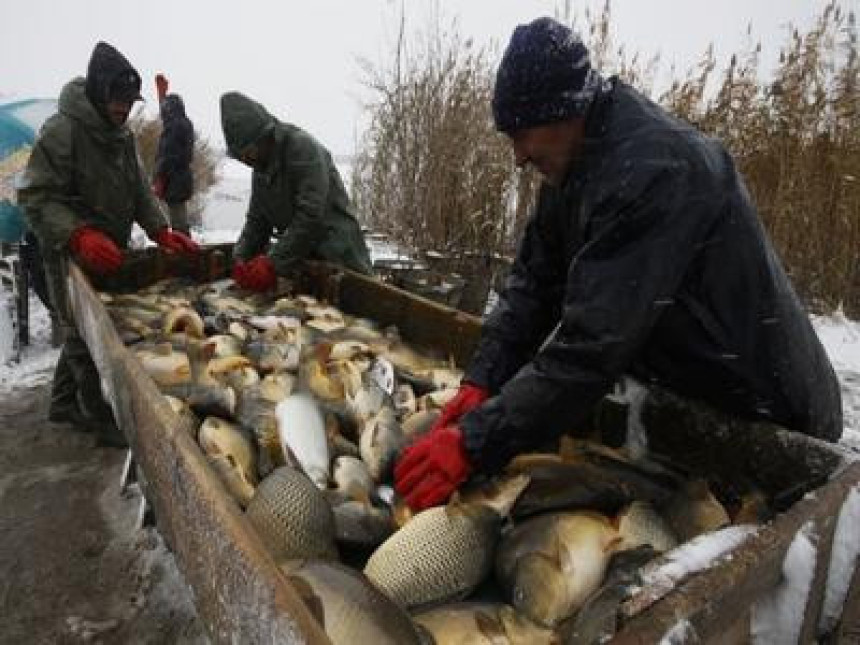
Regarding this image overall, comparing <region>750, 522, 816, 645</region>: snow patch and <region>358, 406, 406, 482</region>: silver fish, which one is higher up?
<region>750, 522, 816, 645</region>: snow patch

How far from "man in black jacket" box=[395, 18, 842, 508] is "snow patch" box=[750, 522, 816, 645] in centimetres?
55

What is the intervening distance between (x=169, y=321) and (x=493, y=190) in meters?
3.90

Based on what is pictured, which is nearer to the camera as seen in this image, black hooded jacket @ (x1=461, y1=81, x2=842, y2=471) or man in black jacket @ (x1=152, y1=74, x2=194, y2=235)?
black hooded jacket @ (x1=461, y1=81, x2=842, y2=471)

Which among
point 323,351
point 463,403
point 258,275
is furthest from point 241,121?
point 463,403

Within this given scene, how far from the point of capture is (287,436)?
2330mm

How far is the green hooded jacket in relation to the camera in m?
4.30

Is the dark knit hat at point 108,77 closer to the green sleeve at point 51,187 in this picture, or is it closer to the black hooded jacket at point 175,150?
the green sleeve at point 51,187

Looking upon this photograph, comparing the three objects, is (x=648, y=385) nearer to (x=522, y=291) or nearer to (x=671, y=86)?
(x=522, y=291)

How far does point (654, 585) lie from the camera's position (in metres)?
1.16

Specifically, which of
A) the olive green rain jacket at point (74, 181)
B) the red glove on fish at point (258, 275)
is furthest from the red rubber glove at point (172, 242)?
the red glove on fish at point (258, 275)

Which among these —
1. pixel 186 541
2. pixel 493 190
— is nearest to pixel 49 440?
pixel 186 541

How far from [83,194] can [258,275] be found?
123 cm

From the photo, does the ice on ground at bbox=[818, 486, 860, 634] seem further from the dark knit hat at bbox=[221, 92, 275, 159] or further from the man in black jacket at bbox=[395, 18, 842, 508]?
the dark knit hat at bbox=[221, 92, 275, 159]

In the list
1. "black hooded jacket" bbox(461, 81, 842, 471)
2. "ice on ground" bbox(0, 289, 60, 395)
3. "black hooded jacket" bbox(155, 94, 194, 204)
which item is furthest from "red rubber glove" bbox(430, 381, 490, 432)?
"black hooded jacket" bbox(155, 94, 194, 204)
